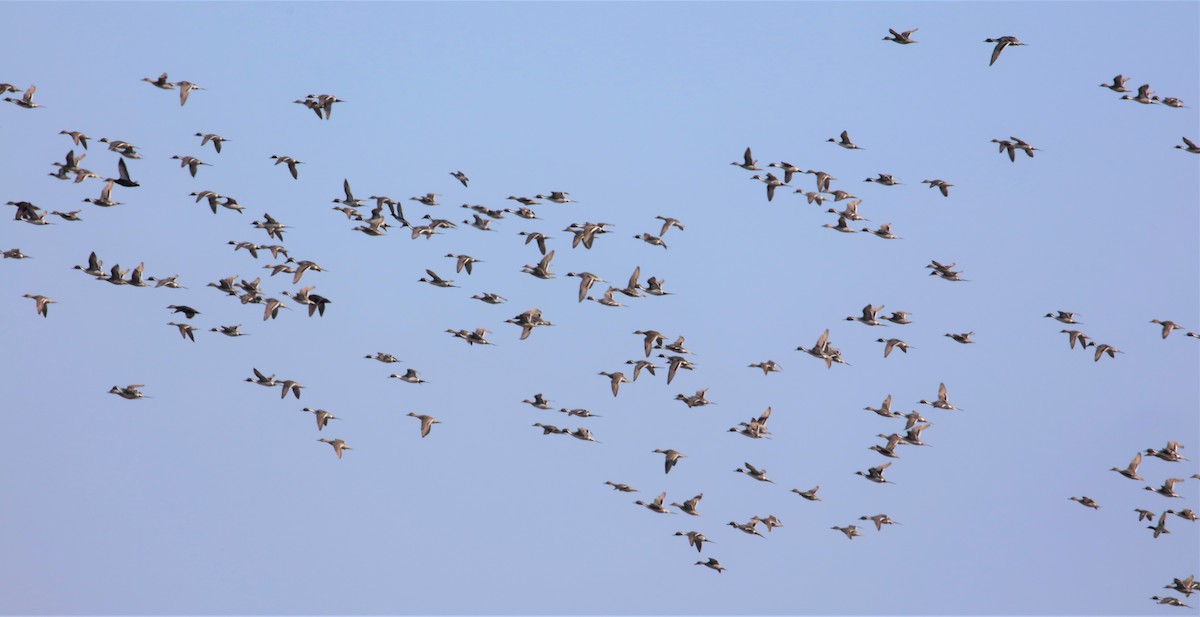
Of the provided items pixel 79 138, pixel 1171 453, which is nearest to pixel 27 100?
pixel 79 138

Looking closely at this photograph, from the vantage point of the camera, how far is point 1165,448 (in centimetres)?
7475

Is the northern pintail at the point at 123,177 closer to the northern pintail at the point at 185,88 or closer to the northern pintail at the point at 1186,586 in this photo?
the northern pintail at the point at 185,88

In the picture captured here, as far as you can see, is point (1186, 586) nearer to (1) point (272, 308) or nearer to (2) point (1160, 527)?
(2) point (1160, 527)

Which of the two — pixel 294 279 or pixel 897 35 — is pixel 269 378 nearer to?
pixel 294 279

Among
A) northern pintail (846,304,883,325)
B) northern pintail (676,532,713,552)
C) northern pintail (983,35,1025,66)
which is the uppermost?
northern pintail (983,35,1025,66)

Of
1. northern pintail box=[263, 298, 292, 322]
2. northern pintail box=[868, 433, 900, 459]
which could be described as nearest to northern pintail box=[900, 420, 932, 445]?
northern pintail box=[868, 433, 900, 459]

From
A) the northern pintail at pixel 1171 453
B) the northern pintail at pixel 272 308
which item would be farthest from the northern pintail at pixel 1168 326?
the northern pintail at pixel 272 308

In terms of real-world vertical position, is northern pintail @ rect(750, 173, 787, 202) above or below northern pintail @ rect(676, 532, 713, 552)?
above

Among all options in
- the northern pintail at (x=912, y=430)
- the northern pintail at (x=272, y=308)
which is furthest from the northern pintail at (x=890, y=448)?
the northern pintail at (x=272, y=308)

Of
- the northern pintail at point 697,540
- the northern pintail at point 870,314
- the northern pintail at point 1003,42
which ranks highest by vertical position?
the northern pintail at point 1003,42

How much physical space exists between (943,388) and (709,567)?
32.4 ft

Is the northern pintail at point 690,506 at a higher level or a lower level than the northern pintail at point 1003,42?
lower

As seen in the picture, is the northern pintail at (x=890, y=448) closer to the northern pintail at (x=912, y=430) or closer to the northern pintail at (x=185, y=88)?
the northern pintail at (x=912, y=430)

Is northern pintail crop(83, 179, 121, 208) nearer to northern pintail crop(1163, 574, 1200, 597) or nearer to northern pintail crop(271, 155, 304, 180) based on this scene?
northern pintail crop(271, 155, 304, 180)
